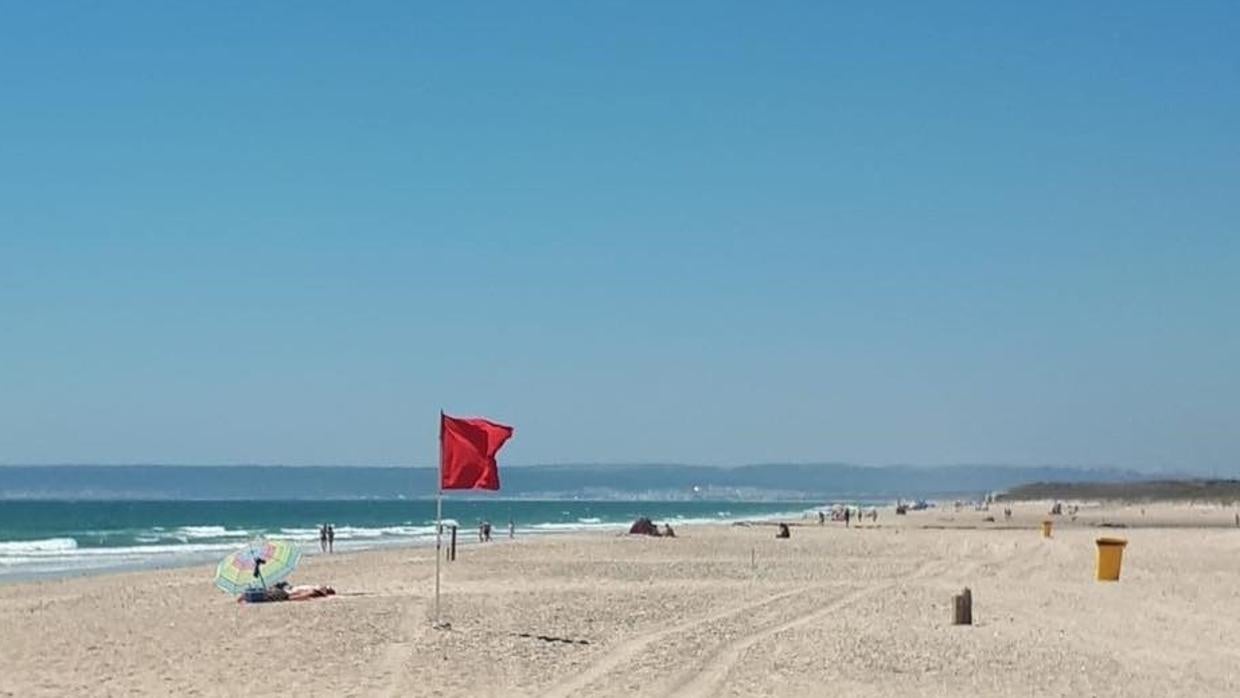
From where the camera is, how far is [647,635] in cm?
1903

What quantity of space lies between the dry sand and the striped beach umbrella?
0.62 metres

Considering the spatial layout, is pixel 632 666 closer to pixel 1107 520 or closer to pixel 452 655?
pixel 452 655

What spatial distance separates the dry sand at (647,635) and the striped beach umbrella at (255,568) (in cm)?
62

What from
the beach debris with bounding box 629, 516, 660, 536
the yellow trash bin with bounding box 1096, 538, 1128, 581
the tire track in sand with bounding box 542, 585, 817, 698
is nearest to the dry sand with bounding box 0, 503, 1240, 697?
the tire track in sand with bounding box 542, 585, 817, 698

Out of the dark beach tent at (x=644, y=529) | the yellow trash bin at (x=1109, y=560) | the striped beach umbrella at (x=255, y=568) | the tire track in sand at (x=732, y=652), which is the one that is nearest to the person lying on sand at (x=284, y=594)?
the striped beach umbrella at (x=255, y=568)

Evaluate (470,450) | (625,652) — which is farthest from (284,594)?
(625,652)

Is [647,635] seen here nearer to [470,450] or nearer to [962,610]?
[470,450]

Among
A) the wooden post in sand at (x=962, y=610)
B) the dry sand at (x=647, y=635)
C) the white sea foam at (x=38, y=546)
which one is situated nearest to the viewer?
the dry sand at (x=647, y=635)

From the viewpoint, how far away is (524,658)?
55.1 feet

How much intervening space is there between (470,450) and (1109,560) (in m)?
16.5

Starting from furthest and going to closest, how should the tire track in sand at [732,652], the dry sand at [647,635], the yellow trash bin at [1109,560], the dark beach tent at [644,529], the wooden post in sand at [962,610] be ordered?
the dark beach tent at [644,529]
the yellow trash bin at [1109,560]
the wooden post in sand at [962,610]
the dry sand at [647,635]
the tire track in sand at [732,652]

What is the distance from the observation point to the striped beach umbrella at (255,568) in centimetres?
2336

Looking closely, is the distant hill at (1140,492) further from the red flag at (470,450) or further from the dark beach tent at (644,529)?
the red flag at (470,450)

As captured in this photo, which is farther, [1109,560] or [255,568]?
[1109,560]
